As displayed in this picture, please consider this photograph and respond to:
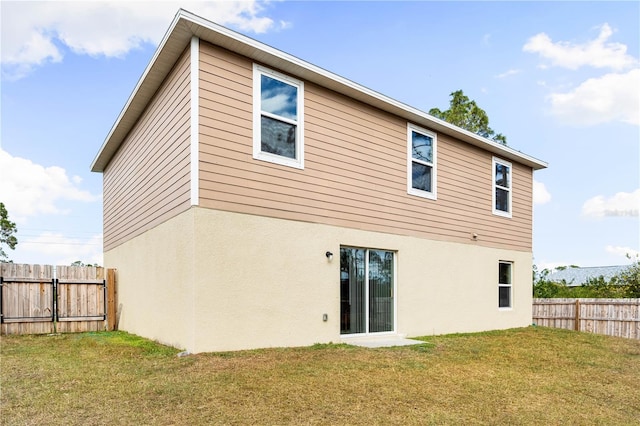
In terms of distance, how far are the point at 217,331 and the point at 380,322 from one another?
3.79 meters

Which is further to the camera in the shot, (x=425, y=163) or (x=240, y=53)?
(x=425, y=163)

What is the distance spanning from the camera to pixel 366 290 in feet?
29.0

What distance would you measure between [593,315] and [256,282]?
12045 millimetres

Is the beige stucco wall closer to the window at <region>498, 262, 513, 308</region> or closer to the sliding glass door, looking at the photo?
the sliding glass door

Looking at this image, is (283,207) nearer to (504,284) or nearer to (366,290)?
(366,290)

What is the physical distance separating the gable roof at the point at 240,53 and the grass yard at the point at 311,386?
16.0 ft

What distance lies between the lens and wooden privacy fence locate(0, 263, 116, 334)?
31.4 feet

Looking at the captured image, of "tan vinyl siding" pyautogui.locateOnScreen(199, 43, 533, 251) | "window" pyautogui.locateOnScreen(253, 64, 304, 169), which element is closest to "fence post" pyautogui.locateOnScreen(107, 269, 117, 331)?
"tan vinyl siding" pyautogui.locateOnScreen(199, 43, 533, 251)

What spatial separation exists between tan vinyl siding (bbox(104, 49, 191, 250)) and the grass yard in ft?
8.60

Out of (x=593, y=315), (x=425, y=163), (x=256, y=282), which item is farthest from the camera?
(x=593, y=315)

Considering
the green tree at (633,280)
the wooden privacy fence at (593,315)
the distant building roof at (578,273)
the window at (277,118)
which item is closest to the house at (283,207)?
the window at (277,118)

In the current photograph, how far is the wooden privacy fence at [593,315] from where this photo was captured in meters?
13.0

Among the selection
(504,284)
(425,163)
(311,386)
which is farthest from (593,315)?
(311,386)

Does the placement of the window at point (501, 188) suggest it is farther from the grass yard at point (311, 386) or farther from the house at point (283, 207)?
the grass yard at point (311, 386)
